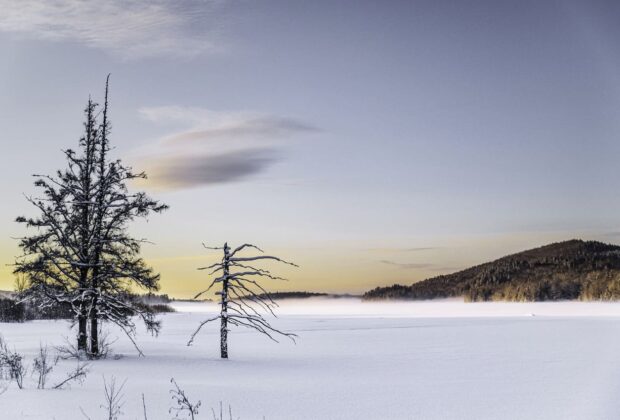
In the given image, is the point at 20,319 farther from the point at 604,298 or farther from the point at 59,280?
the point at 604,298

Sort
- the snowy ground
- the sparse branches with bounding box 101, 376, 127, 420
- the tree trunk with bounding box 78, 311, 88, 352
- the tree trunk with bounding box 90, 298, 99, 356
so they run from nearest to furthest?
1. the sparse branches with bounding box 101, 376, 127, 420
2. the snowy ground
3. the tree trunk with bounding box 90, 298, 99, 356
4. the tree trunk with bounding box 78, 311, 88, 352

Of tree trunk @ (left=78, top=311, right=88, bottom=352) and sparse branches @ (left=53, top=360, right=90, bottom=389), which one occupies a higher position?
tree trunk @ (left=78, top=311, right=88, bottom=352)

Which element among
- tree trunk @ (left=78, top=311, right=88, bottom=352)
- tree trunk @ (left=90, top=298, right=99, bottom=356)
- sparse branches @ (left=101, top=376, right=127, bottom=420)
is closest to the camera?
sparse branches @ (left=101, top=376, right=127, bottom=420)

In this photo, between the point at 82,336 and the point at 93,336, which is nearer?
the point at 93,336

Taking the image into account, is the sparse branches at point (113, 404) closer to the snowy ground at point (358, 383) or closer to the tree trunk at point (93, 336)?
the snowy ground at point (358, 383)

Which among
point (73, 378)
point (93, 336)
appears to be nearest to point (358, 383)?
point (73, 378)

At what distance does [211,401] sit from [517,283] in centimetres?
15620

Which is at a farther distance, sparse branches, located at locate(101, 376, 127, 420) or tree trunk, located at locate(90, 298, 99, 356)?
tree trunk, located at locate(90, 298, 99, 356)

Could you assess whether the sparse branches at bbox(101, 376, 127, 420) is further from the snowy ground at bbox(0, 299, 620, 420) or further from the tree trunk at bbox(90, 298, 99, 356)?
the tree trunk at bbox(90, 298, 99, 356)

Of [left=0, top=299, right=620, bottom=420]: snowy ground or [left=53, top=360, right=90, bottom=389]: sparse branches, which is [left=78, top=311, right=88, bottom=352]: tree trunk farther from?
[left=53, top=360, right=90, bottom=389]: sparse branches

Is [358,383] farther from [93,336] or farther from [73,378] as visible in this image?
[93,336]

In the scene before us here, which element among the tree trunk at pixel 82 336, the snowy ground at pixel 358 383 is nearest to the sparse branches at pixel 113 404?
the snowy ground at pixel 358 383

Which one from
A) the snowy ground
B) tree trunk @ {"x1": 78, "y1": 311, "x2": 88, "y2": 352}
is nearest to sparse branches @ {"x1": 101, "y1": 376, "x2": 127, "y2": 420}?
the snowy ground

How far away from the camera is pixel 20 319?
206ft
